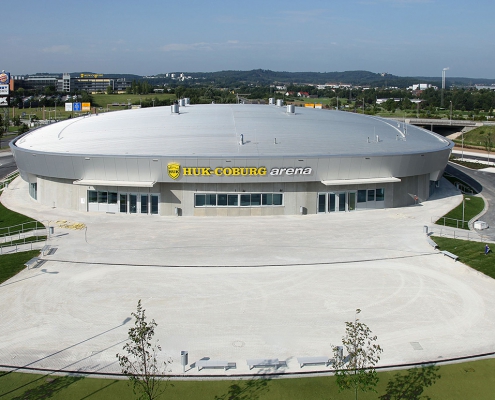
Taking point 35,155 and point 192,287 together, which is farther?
point 35,155

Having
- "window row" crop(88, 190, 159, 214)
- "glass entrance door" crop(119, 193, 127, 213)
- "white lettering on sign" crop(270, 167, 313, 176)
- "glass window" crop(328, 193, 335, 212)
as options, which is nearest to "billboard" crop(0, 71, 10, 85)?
"window row" crop(88, 190, 159, 214)

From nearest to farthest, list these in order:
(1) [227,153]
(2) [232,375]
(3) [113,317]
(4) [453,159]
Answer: (2) [232,375]
(3) [113,317]
(1) [227,153]
(4) [453,159]

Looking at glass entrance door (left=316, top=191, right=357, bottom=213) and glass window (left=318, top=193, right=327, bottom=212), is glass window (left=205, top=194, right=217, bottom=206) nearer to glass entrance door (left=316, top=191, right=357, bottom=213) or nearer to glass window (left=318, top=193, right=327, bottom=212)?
glass entrance door (left=316, top=191, right=357, bottom=213)

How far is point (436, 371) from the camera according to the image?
19.3m

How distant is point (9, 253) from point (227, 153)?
59.2 feet

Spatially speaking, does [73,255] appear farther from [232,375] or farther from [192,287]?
[232,375]

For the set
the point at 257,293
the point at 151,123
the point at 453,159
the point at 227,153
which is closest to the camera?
the point at 257,293

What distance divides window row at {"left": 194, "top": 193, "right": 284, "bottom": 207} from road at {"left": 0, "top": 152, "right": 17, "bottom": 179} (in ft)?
122

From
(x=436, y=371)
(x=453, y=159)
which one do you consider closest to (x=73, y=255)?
(x=436, y=371)

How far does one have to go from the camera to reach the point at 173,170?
40594mm

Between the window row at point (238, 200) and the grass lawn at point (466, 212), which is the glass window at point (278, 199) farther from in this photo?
the grass lawn at point (466, 212)

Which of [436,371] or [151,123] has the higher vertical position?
[151,123]

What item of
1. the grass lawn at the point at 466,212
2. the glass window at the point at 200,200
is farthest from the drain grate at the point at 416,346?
the glass window at the point at 200,200

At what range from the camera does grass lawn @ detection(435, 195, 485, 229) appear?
40438 millimetres
